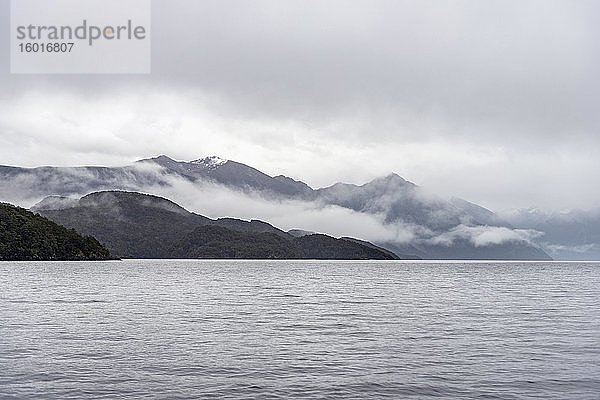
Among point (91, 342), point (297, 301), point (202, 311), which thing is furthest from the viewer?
point (297, 301)

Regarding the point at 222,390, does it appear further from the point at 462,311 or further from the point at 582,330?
the point at 462,311

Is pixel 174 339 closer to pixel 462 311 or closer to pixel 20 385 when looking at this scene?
pixel 20 385

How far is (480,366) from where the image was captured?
1527 inches

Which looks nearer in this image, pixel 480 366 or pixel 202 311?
pixel 480 366

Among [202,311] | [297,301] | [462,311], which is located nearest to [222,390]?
[202,311]

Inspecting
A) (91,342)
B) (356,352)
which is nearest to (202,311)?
(91,342)

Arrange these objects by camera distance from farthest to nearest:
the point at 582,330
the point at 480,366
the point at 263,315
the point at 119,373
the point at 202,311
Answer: the point at 202,311
the point at 263,315
the point at 582,330
the point at 480,366
the point at 119,373

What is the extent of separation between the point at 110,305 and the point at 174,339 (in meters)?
35.6

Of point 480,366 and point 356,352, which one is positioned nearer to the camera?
point 480,366

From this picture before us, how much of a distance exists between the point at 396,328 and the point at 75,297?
188 feet

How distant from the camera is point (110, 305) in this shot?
81688mm

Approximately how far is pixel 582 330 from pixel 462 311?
21511mm

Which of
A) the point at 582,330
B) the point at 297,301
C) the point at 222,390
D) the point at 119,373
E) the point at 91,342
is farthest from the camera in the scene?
the point at 297,301

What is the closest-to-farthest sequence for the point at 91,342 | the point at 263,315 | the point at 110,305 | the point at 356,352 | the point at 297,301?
the point at 356,352 → the point at 91,342 → the point at 263,315 → the point at 110,305 → the point at 297,301
